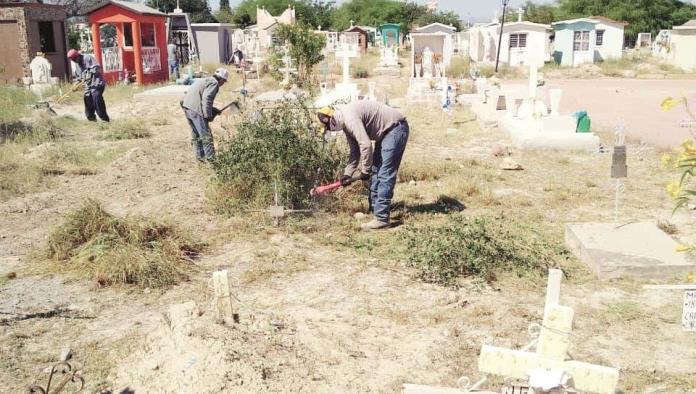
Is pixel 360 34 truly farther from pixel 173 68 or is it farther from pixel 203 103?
pixel 203 103

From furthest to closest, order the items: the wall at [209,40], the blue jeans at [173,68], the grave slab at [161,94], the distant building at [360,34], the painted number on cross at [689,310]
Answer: the distant building at [360,34]
the wall at [209,40]
the blue jeans at [173,68]
the grave slab at [161,94]
the painted number on cross at [689,310]

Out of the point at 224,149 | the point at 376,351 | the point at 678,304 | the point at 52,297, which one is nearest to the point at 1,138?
the point at 224,149

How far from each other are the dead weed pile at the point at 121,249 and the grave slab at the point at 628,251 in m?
3.46

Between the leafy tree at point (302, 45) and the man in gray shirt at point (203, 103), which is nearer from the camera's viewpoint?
the man in gray shirt at point (203, 103)

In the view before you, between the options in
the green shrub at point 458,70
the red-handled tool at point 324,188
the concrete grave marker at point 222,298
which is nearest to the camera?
the concrete grave marker at point 222,298

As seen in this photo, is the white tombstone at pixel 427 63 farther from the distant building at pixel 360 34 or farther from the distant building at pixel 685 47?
the distant building at pixel 360 34

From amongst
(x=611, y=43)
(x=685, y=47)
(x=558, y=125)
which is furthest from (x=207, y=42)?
(x=558, y=125)

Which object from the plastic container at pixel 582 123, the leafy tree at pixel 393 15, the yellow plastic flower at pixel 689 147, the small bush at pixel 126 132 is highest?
the leafy tree at pixel 393 15

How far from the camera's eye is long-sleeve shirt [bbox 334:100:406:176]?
6516mm

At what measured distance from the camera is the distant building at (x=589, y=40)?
35.0 metres

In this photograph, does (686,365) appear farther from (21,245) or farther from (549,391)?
(21,245)

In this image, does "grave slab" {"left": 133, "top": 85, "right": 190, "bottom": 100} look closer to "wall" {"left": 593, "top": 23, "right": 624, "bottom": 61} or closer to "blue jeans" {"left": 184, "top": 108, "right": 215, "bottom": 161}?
"blue jeans" {"left": 184, "top": 108, "right": 215, "bottom": 161}

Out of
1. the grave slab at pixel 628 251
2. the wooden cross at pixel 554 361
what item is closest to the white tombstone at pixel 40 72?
the grave slab at pixel 628 251

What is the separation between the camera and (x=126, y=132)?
12.8m
